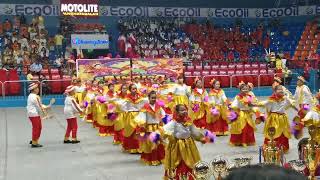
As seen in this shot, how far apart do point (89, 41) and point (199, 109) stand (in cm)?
1328

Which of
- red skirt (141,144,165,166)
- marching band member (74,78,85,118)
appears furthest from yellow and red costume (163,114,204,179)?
marching band member (74,78,85,118)

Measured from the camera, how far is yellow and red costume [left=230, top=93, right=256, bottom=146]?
400 inches

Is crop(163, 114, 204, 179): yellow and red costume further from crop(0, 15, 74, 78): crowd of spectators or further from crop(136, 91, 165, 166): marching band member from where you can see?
crop(0, 15, 74, 78): crowd of spectators

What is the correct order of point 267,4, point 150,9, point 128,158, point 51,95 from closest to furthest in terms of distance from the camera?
point 128,158 → point 51,95 → point 150,9 → point 267,4

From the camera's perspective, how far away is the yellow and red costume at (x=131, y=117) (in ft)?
31.1

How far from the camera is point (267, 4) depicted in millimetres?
31656

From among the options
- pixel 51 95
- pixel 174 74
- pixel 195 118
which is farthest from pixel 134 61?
pixel 195 118

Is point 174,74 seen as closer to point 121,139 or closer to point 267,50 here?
point 267,50

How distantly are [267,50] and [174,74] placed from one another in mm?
9462

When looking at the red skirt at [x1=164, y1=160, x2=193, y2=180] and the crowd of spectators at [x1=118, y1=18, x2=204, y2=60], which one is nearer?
the red skirt at [x1=164, y1=160, x2=193, y2=180]

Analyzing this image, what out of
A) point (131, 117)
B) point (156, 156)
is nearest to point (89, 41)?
point (131, 117)

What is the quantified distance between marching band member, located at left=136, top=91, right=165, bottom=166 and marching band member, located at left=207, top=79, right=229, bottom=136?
3378 mm

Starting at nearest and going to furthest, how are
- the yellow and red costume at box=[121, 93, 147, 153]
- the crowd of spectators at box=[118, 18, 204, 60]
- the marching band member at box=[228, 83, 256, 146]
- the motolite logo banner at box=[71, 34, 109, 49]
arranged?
the yellow and red costume at box=[121, 93, 147, 153]
the marching band member at box=[228, 83, 256, 146]
the motolite logo banner at box=[71, 34, 109, 49]
the crowd of spectators at box=[118, 18, 204, 60]

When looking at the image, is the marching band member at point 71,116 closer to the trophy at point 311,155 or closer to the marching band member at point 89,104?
the marching band member at point 89,104
